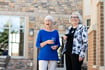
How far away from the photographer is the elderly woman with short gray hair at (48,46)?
4895mm

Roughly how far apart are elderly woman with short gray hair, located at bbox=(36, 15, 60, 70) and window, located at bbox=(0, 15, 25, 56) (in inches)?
440

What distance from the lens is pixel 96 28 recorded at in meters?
5.96

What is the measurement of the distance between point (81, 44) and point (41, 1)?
39.5 ft

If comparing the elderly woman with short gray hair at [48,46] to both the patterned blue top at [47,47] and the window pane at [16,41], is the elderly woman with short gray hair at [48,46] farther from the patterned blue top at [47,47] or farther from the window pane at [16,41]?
the window pane at [16,41]

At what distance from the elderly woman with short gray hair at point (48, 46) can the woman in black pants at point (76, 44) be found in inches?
15.3

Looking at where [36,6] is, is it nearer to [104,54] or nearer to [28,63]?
[28,63]

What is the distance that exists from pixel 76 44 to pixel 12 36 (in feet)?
A: 39.1

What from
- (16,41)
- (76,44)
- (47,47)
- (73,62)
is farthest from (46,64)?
(16,41)

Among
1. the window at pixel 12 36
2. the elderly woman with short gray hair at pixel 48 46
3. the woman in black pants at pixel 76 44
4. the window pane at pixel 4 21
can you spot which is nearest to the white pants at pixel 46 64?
the elderly woman with short gray hair at pixel 48 46

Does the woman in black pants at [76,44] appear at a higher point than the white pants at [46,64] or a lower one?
higher


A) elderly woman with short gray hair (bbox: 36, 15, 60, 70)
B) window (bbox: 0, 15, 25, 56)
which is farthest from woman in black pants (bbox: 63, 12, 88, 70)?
window (bbox: 0, 15, 25, 56)

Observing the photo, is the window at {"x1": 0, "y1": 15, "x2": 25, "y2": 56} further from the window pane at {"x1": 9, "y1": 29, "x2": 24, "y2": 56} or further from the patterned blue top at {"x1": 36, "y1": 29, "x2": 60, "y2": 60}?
the patterned blue top at {"x1": 36, "y1": 29, "x2": 60, "y2": 60}

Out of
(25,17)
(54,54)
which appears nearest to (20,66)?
(25,17)

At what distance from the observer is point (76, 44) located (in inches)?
178
